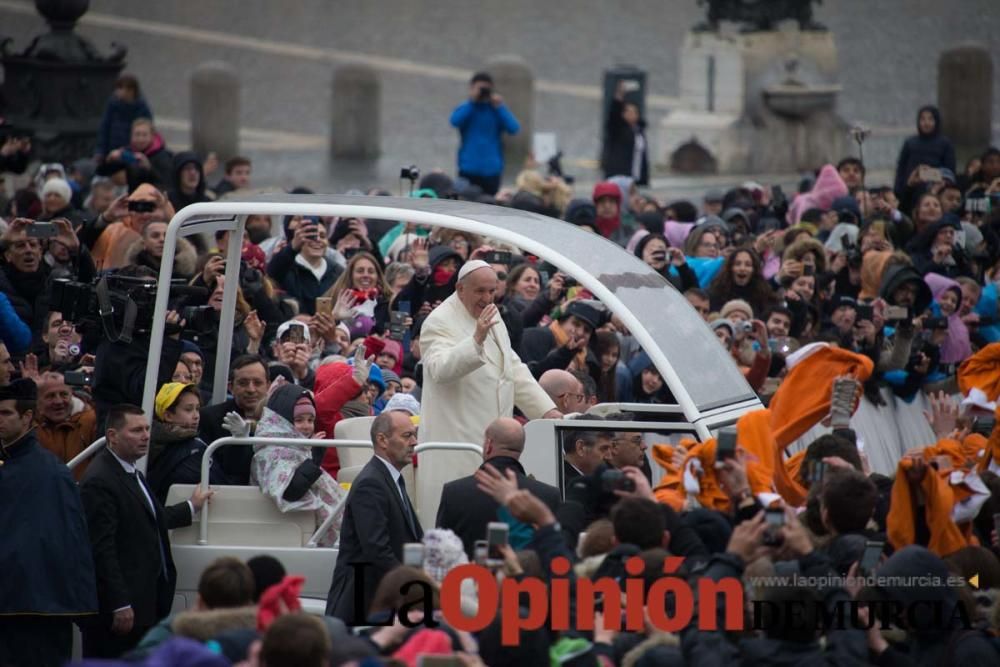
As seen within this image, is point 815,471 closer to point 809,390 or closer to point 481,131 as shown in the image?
point 809,390

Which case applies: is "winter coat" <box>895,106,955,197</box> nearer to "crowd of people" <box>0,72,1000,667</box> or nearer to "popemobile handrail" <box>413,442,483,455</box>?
"crowd of people" <box>0,72,1000,667</box>

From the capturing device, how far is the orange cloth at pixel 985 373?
33.0 ft

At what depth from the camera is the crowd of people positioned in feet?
24.6

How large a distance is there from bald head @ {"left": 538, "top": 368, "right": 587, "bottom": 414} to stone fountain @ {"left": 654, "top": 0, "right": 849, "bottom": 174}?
13.8m

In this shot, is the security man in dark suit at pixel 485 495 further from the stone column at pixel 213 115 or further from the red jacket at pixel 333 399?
the stone column at pixel 213 115

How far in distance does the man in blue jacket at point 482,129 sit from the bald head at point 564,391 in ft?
30.5

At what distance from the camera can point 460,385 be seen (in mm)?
10414

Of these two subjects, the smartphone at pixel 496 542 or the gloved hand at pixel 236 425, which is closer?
the smartphone at pixel 496 542

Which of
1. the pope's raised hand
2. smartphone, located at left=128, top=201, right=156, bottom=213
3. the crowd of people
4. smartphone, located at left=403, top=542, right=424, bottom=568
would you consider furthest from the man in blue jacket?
smartphone, located at left=403, top=542, right=424, bottom=568

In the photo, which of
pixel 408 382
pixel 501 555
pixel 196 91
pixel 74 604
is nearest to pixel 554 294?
pixel 408 382

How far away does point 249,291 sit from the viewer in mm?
13133

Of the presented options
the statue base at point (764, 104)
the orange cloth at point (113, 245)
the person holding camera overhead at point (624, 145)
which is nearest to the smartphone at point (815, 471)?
the orange cloth at point (113, 245)

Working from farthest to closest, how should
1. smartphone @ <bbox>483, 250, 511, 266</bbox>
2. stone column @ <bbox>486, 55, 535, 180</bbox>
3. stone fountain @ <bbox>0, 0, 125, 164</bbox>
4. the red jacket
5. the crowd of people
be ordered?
stone column @ <bbox>486, 55, 535, 180</bbox>
stone fountain @ <bbox>0, 0, 125, 164</bbox>
smartphone @ <bbox>483, 250, 511, 266</bbox>
the red jacket
the crowd of people

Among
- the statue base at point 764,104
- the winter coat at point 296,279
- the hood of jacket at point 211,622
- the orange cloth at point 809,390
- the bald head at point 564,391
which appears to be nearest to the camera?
the hood of jacket at point 211,622
